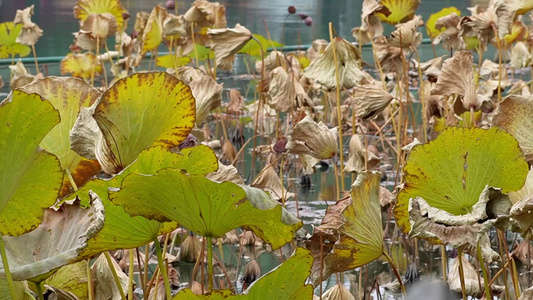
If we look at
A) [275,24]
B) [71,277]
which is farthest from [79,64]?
[275,24]

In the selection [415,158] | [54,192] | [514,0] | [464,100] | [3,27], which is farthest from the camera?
[3,27]

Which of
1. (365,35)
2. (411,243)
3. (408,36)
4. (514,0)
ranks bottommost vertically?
(411,243)

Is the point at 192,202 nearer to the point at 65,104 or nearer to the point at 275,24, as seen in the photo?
the point at 65,104

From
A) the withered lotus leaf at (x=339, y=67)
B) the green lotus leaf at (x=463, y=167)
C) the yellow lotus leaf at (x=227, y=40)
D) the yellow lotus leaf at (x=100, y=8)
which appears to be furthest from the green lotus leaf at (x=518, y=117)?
the yellow lotus leaf at (x=100, y=8)

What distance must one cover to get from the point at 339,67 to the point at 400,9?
36cm

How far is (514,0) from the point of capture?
1.22m

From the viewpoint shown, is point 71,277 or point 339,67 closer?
point 71,277

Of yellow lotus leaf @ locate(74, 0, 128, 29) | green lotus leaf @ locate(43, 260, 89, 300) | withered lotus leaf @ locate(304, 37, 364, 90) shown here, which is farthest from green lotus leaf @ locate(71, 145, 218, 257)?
yellow lotus leaf @ locate(74, 0, 128, 29)

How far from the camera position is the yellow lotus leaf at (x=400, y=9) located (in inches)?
60.7

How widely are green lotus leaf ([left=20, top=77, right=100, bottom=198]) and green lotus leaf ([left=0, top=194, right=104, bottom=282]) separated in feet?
0.44

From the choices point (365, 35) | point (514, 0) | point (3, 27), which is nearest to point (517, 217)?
point (514, 0)

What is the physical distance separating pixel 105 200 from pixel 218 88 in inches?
22.2

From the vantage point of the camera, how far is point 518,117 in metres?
0.75

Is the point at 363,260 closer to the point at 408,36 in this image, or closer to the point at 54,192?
the point at 54,192
